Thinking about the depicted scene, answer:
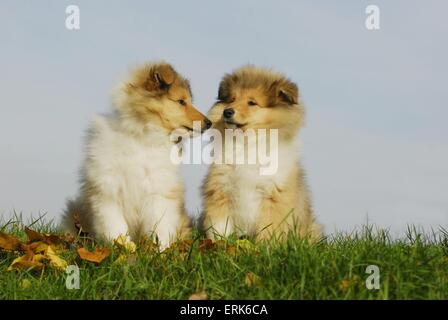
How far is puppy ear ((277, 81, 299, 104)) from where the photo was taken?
700 cm

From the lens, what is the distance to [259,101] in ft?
22.7

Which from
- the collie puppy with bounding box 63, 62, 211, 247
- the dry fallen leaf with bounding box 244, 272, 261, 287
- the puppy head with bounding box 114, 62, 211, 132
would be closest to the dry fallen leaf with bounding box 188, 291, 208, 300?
the dry fallen leaf with bounding box 244, 272, 261, 287

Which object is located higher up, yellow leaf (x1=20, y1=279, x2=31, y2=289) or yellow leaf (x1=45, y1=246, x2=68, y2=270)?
yellow leaf (x1=45, y1=246, x2=68, y2=270)

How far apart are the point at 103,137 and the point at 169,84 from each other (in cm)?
78

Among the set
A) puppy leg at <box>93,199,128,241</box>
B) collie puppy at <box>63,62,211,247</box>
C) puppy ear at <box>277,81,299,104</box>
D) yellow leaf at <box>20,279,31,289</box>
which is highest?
puppy ear at <box>277,81,299,104</box>

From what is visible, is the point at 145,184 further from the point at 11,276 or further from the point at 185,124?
the point at 11,276

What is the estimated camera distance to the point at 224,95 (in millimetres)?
6980

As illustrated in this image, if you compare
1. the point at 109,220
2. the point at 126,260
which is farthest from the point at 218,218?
the point at 126,260

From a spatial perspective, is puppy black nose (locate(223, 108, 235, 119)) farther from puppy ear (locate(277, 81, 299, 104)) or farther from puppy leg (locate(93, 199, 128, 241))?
puppy leg (locate(93, 199, 128, 241))

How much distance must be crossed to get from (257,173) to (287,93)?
33.9 inches

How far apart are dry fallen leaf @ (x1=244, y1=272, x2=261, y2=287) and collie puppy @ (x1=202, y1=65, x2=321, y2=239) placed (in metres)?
1.48

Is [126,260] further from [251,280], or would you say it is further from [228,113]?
[228,113]
